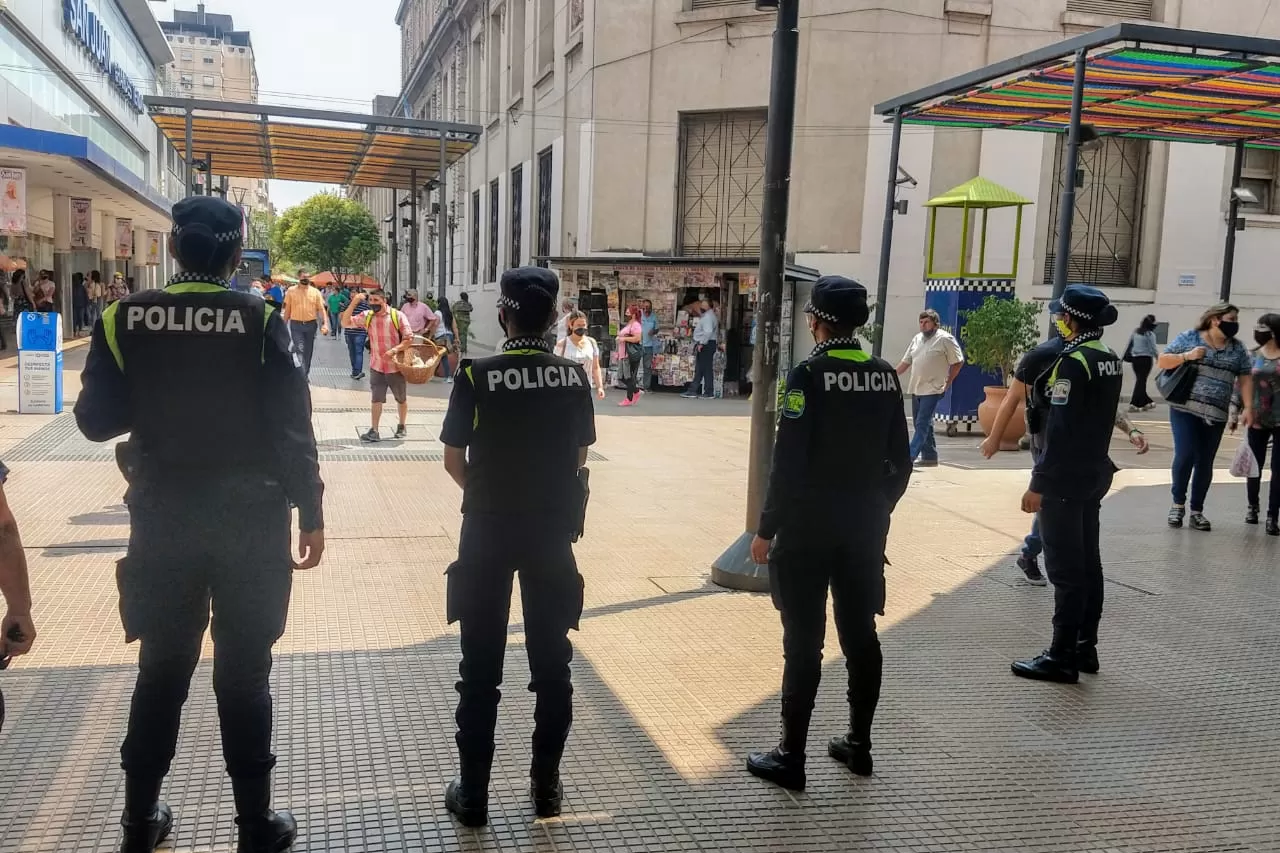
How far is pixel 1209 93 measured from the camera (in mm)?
11977

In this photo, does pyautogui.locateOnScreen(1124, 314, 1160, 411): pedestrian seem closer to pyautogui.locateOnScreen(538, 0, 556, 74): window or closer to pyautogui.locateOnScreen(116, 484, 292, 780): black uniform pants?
pyautogui.locateOnScreen(538, 0, 556, 74): window

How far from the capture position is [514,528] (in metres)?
3.37

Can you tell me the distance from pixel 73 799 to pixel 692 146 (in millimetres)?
19241

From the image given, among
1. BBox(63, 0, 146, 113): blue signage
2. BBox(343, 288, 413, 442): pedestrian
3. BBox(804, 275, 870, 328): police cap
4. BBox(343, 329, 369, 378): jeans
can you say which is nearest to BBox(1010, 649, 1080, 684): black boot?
BBox(804, 275, 870, 328): police cap

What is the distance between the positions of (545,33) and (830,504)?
25.1m

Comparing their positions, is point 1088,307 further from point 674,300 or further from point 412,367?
point 674,300

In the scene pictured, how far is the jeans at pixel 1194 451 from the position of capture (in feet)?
27.3

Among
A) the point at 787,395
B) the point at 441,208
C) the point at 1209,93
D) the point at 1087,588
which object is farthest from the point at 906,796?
the point at 441,208

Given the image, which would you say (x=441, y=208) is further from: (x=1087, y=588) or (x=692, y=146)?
(x=1087, y=588)

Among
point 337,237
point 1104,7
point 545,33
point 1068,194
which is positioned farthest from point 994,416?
point 337,237

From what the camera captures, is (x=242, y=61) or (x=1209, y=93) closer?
(x=1209, y=93)

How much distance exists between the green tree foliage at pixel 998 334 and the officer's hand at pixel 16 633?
12344 millimetres

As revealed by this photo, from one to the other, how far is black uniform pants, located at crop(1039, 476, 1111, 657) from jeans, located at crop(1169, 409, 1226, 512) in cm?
380

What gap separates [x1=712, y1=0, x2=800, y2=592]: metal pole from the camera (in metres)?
6.22
